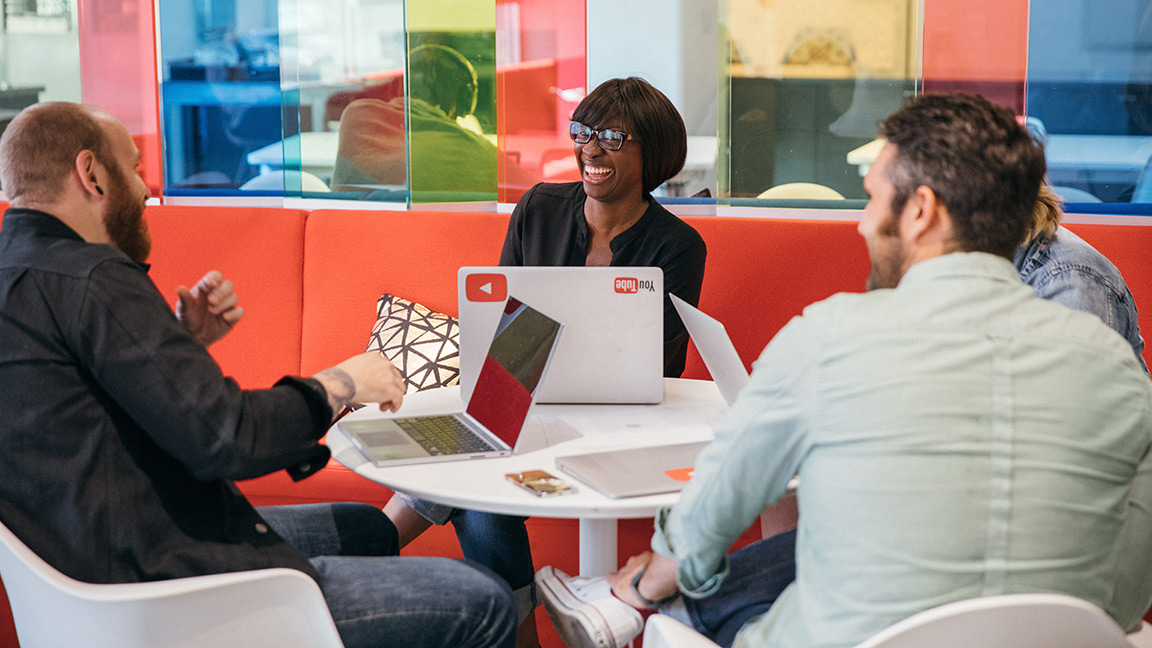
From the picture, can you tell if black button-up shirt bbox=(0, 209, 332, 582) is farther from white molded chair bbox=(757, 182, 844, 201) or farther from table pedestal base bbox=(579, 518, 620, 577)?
white molded chair bbox=(757, 182, 844, 201)

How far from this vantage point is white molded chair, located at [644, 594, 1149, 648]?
1088mm

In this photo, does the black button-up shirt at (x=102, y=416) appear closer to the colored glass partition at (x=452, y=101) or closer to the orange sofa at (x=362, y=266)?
the orange sofa at (x=362, y=266)

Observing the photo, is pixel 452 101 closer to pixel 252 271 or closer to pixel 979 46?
pixel 252 271

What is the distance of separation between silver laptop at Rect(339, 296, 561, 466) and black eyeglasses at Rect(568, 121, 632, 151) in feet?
3.20

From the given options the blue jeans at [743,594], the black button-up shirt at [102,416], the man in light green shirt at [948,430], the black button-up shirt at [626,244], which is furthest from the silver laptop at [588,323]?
the man in light green shirt at [948,430]

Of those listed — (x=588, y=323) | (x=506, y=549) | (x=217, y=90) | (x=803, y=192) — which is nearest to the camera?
(x=588, y=323)

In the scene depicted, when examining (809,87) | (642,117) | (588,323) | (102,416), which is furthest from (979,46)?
(102,416)

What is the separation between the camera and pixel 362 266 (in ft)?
10.8

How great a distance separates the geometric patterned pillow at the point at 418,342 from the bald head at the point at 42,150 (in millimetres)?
1443

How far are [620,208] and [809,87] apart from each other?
893mm

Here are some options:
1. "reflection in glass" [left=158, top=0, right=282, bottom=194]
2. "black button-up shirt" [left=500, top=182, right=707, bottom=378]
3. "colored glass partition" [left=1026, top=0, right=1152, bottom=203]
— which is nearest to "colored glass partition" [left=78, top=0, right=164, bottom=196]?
"reflection in glass" [left=158, top=0, right=282, bottom=194]

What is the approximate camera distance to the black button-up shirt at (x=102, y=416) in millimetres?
1407

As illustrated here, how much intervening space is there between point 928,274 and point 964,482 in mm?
256

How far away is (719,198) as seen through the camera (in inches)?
137
